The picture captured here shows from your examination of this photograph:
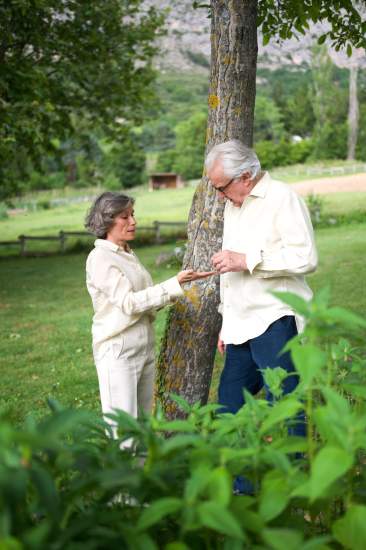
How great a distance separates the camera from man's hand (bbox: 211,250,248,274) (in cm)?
411

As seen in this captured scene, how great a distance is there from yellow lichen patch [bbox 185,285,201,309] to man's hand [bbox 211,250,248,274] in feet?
3.09

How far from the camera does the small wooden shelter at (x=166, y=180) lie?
93188 mm

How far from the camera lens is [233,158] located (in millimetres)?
4066

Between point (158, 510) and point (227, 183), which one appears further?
point (227, 183)

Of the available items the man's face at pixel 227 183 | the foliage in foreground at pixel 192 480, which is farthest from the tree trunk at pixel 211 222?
the foliage in foreground at pixel 192 480

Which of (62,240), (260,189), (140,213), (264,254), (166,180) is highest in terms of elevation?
(260,189)

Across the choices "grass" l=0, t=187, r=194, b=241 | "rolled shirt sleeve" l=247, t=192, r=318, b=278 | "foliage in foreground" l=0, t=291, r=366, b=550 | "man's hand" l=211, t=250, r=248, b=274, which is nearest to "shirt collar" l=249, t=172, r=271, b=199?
"rolled shirt sleeve" l=247, t=192, r=318, b=278

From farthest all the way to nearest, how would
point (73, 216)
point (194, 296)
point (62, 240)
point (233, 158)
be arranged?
point (73, 216) → point (62, 240) → point (194, 296) → point (233, 158)

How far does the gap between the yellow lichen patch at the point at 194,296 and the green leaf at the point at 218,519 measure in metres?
3.57

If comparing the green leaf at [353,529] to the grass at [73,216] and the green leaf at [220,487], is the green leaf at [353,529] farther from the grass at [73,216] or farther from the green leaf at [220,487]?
the grass at [73,216]

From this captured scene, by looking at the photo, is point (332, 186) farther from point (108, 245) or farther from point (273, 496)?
point (273, 496)

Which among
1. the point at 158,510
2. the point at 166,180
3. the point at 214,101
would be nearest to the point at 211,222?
the point at 214,101

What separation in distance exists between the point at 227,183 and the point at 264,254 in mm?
426

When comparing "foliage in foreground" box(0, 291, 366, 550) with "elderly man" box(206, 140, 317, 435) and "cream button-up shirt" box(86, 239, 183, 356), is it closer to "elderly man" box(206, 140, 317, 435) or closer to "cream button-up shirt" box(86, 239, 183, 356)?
"elderly man" box(206, 140, 317, 435)
